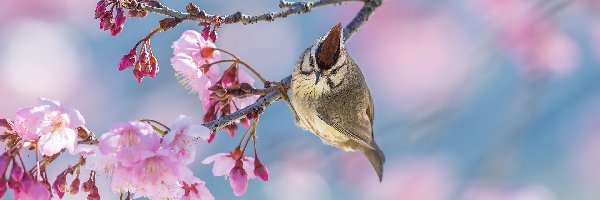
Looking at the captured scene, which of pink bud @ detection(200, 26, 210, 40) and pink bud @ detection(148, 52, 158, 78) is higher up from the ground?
pink bud @ detection(200, 26, 210, 40)

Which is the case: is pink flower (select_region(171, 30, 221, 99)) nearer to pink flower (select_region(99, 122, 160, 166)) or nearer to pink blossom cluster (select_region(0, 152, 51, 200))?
pink flower (select_region(99, 122, 160, 166))

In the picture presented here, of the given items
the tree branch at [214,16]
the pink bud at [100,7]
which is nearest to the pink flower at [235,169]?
the tree branch at [214,16]

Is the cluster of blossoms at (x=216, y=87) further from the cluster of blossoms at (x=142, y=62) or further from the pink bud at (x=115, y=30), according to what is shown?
the pink bud at (x=115, y=30)

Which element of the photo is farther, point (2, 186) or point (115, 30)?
point (115, 30)

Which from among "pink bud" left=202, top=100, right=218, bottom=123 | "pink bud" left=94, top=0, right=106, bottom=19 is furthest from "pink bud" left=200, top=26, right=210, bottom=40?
"pink bud" left=94, top=0, right=106, bottom=19

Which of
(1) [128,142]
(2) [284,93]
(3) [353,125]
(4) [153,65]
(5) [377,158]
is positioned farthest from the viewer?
(5) [377,158]

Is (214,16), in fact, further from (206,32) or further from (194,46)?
(194,46)

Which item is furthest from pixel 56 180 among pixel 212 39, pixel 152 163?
pixel 212 39

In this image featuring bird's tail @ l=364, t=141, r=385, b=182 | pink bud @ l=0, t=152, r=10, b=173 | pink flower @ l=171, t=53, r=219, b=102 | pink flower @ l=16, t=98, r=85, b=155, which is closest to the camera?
pink bud @ l=0, t=152, r=10, b=173

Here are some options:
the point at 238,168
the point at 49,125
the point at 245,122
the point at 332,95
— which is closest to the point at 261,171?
the point at 238,168
